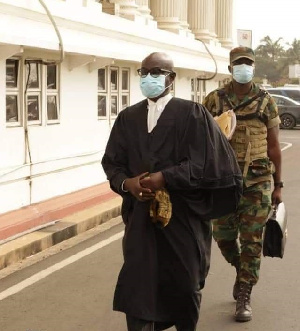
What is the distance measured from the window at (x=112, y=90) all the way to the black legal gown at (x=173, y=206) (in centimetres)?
912

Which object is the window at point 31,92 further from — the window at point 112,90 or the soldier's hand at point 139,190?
the soldier's hand at point 139,190

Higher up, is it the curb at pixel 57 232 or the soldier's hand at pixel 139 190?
the soldier's hand at pixel 139 190

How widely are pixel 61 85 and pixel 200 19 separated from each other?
42.5ft

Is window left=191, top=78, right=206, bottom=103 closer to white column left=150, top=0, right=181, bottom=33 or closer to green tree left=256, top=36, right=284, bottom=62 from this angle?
white column left=150, top=0, right=181, bottom=33

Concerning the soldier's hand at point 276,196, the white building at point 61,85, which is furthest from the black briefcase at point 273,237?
the white building at point 61,85

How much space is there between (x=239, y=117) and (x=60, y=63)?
5.68 metres

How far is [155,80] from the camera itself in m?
5.07

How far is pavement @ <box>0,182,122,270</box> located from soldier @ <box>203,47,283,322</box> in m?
2.75

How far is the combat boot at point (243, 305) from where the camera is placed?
631 cm

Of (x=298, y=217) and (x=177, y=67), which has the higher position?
(x=177, y=67)

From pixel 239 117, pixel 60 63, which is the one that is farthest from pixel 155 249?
pixel 60 63

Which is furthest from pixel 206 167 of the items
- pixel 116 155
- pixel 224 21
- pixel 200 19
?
pixel 224 21

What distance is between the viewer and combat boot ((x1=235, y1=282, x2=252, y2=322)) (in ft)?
20.7

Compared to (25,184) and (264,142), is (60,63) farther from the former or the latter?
(264,142)
